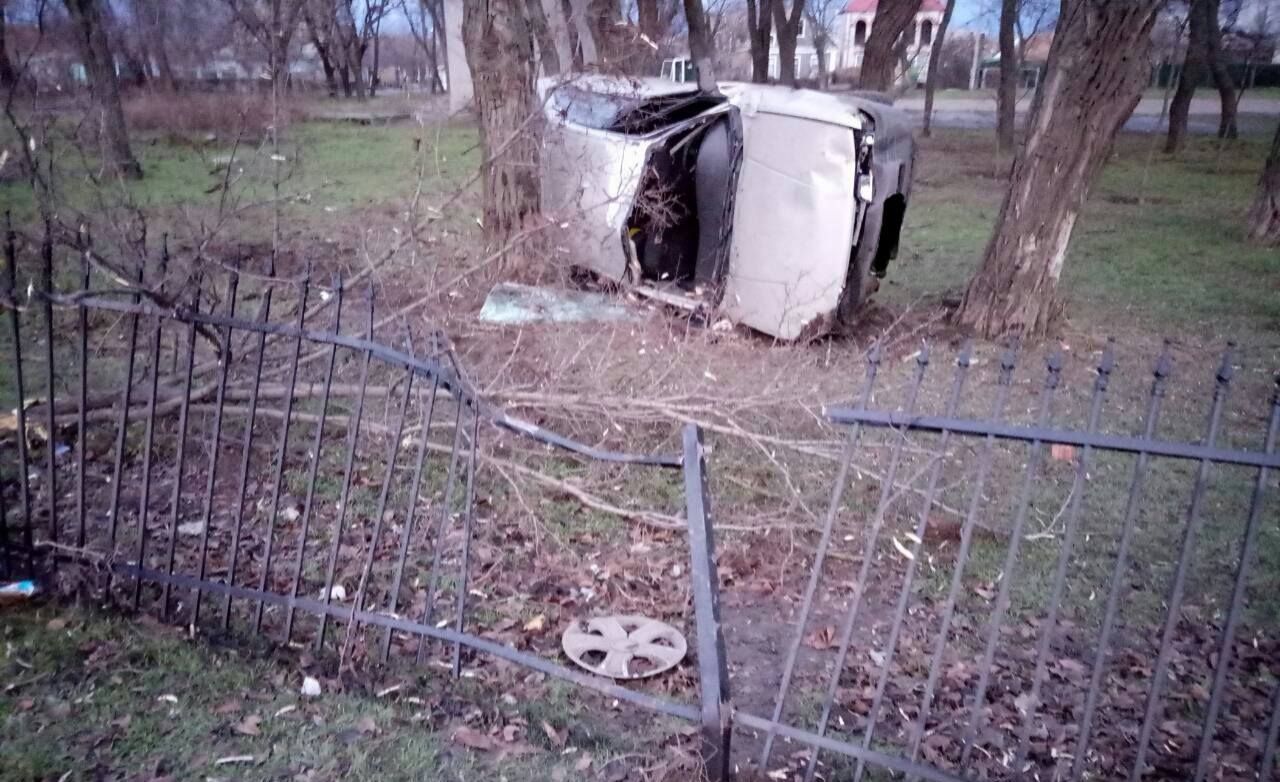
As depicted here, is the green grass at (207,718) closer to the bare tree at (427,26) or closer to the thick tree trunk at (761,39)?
the thick tree trunk at (761,39)

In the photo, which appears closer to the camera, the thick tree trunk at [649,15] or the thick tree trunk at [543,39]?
the thick tree trunk at [543,39]

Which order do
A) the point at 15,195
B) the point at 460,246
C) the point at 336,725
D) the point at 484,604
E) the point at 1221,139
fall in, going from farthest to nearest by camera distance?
the point at 1221,139 < the point at 15,195 < the point at 460,246 < the point at 484,604 < the point at 336,725

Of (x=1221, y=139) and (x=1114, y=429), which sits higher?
(x=1221, y=139)

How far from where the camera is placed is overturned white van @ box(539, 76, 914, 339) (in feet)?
23.1

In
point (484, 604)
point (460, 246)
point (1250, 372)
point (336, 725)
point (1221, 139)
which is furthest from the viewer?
point (1221, 139)

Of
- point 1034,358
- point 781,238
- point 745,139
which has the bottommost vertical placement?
point 1034,358

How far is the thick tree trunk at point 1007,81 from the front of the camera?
19.9 metres

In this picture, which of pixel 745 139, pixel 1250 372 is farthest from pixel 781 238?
pixel 1250 372

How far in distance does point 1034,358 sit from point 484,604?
16.9 ft

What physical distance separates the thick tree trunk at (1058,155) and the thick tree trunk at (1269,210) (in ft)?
16.8

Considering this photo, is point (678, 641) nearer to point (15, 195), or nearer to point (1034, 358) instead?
point (1034, 358)

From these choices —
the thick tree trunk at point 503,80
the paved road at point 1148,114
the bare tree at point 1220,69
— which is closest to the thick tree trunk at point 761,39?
the paved road at point 1148,114

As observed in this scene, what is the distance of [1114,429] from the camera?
6.01 m

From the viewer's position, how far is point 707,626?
9.13ft
